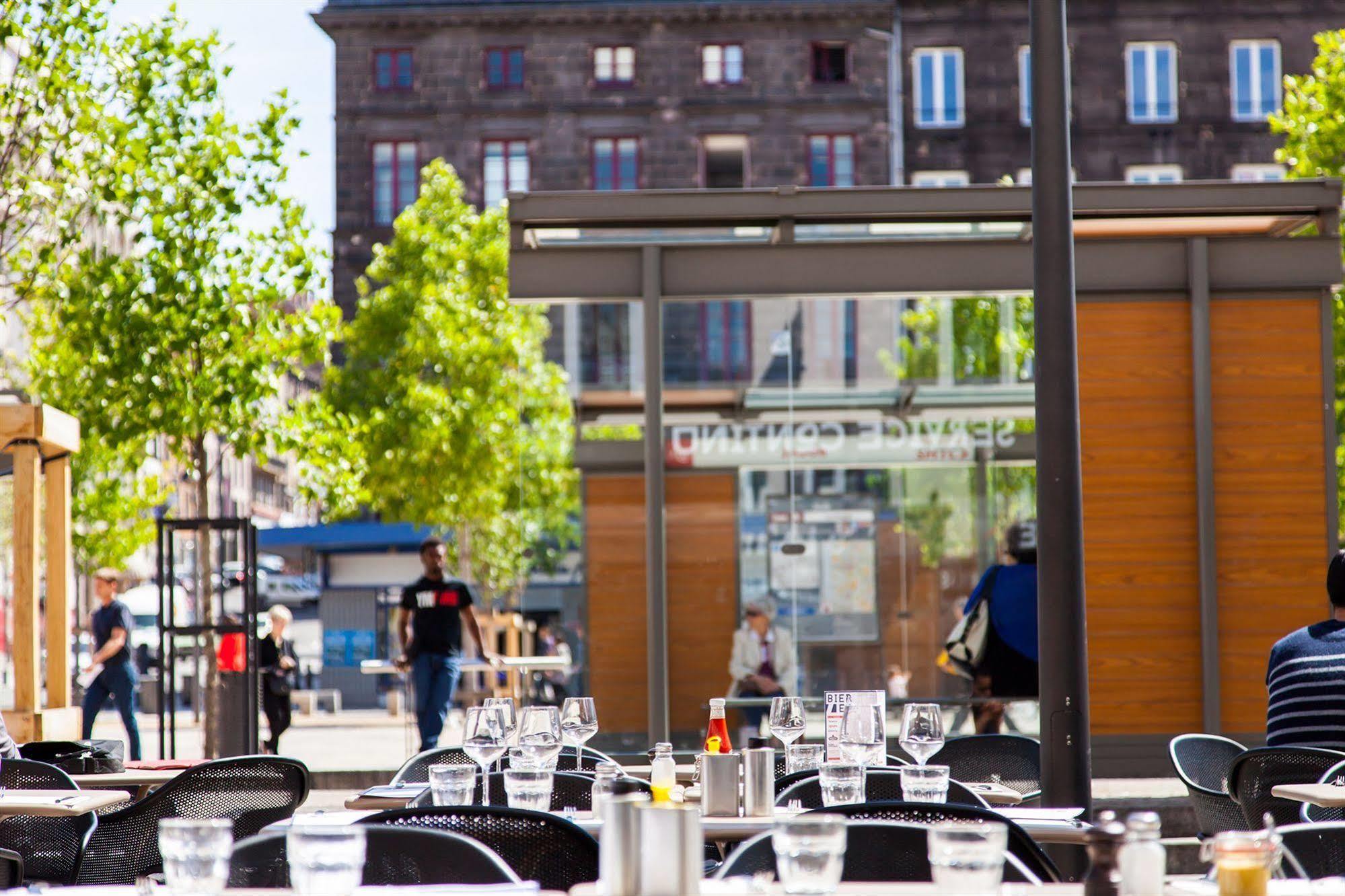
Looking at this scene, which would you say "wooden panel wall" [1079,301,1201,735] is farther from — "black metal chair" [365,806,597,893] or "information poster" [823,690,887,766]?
"black metal chair" [365,806,597,893]

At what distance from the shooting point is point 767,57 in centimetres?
5362

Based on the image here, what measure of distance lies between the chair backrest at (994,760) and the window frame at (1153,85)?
4510 centimetres

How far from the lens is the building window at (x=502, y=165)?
53406mm

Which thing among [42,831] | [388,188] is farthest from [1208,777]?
[388,188]

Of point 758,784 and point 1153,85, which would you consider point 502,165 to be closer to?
point 1153,85

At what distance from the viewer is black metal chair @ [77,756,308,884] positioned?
651 cm

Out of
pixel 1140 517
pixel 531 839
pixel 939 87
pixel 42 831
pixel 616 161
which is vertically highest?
pixel 939 87

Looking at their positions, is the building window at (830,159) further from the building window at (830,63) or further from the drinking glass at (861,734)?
the drinking glass at (861,734)

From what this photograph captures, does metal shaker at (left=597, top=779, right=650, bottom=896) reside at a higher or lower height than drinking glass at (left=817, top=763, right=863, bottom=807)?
higher

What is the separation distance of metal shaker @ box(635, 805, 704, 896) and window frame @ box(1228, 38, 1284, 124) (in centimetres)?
5059

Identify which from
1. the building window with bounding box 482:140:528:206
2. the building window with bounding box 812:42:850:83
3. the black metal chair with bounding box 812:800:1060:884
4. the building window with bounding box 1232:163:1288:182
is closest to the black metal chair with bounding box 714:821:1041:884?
the black metal chair with bounding box 812:800:1060:884

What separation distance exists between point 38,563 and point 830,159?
41929 mm

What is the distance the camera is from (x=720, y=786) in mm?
5418

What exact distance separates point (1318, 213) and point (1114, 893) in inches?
396
